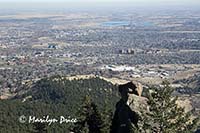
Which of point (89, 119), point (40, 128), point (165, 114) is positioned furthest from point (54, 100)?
point (165, 114)

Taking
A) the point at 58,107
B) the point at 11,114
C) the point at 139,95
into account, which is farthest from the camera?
the point at 58,107

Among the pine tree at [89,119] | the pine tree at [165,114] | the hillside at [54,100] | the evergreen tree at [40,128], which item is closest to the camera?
the pine tree at [165,114]

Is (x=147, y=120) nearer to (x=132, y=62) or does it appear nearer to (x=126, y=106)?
(x=126, y=106)

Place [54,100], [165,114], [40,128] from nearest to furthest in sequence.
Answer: [165,114] → [40,128] → [54,100]

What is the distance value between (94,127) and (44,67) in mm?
150171

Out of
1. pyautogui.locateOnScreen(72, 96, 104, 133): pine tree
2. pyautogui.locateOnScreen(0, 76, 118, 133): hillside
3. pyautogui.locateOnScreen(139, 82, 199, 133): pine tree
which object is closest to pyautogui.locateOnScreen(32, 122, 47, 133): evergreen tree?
pyautogui.locateOnScreen(0, 76, 118, 133): hillside

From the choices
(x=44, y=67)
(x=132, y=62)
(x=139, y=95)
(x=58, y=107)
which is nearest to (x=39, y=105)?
(x=58, y=107)

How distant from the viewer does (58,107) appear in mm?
72062

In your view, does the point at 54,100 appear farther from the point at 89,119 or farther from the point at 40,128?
the point at 89,119

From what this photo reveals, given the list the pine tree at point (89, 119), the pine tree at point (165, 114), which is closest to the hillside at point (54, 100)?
the pine tree at point (89, 119)

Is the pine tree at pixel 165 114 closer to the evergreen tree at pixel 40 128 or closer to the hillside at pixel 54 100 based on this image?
the evergreen tree at pixel 40 128

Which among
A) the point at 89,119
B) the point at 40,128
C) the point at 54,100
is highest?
the point at 89,119

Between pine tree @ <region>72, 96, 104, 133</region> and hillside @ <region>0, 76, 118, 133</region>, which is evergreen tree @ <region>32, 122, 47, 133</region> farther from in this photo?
pine tree @ <region>72, 96, 104, 133</region>

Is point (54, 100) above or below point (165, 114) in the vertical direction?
below
